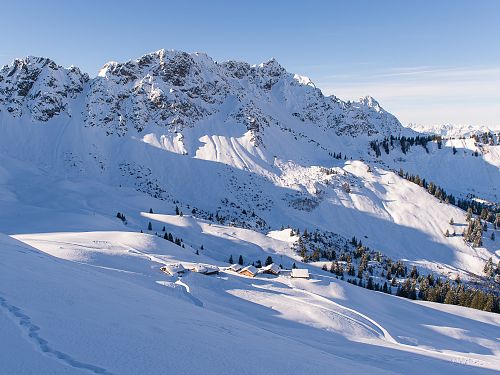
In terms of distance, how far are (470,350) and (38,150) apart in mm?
186159

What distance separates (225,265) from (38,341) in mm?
71733

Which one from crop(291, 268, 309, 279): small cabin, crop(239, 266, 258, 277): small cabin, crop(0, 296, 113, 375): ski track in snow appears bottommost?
crop(239, 266, 258, 277): small cabin

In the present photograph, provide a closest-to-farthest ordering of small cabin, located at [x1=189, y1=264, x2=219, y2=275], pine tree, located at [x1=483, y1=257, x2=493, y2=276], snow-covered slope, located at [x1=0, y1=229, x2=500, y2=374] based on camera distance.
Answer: snow-covered slope, located at [x1=0, y1=229, x2=500, y2=374] < small cabin, located at [x1=189, y1=264, x2=219, y2=275] < pine tree, located at [x1=483, y1=257, x2=493, y2=276]

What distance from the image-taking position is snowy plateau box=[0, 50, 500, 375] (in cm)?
1258

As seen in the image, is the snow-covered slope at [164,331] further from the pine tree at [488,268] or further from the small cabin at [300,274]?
the pine tree at [488,268]

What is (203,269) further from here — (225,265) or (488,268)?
(488,268)

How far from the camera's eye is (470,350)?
156ft

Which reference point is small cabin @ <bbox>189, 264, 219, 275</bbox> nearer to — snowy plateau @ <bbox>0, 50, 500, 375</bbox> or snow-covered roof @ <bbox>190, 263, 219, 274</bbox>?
snow-covered roof @ <bbox>190, 263, 219, 274</bbox>

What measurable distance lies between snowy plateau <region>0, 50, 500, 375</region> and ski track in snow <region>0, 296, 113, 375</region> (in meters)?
0.06

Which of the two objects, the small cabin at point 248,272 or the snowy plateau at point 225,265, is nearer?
the snowy plateau at point 225,265

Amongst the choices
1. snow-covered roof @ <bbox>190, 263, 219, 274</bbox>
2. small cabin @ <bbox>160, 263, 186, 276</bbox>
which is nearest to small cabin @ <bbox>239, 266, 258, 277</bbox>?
snow-covered roof @ <bbox>190, 263, 219, 274</bbox>

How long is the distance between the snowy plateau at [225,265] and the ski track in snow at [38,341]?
6 cm

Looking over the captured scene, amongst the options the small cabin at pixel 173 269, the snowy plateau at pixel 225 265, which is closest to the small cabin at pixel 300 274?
the snowy plateau at pixel 225 265

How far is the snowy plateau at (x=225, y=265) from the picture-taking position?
12578mm
